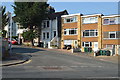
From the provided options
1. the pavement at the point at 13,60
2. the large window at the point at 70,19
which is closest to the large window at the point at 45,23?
the large window at the point at 70,19

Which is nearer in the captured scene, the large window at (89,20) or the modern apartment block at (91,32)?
the modern apartment block at (91,32)

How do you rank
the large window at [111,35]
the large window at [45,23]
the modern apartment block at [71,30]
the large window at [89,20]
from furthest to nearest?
the large window at [45,23]
the modern apartment block at [71,30]
the large window at [89,20]
the large window at [111,35]

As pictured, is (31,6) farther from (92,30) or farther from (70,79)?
(70,79)

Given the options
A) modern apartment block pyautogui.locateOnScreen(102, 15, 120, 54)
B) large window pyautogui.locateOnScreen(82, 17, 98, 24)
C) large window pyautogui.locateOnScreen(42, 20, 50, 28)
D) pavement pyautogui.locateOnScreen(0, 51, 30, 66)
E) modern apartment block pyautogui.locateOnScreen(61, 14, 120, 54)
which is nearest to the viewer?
pavement pyautogui.locateOnScreen(0, 51, 30, 66)

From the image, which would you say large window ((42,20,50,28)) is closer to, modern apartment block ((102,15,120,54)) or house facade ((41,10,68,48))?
house facade ((41,10,68,48))

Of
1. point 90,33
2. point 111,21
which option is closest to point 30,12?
point 90,33

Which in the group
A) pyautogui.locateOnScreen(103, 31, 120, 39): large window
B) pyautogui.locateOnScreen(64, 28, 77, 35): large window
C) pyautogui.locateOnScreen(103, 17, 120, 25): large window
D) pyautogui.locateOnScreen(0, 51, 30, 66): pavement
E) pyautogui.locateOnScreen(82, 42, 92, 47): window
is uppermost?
pyautogui.locateOnScreen(103, 17, 120, 25): large window

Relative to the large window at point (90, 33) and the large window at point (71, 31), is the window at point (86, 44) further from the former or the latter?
the large window at point (71, 31)

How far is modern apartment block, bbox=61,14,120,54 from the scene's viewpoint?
3828cm

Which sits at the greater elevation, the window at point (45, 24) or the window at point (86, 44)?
the window at point (45, 24)

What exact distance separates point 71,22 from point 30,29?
10292 mm

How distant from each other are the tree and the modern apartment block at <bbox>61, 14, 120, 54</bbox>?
5.63 m

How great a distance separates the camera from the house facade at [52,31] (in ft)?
147

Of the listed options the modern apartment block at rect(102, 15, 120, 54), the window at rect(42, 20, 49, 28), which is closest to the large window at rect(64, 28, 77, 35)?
the window at rect(42, 20, 49, 28)
